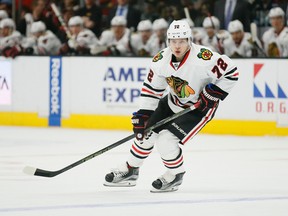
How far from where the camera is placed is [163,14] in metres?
12.6

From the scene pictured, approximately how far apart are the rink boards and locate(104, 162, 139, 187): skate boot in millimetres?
4141

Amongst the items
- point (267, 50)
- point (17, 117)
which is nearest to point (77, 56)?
point (17, 117)

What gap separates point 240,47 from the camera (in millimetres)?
11445

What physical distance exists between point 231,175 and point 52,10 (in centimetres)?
643

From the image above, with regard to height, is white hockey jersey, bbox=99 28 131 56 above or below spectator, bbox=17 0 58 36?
below

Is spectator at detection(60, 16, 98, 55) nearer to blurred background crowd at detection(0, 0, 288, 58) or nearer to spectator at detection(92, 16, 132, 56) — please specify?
blurred background crowd at detection(0, 0, 288, 58)

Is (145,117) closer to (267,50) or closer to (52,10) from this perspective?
(267,50)

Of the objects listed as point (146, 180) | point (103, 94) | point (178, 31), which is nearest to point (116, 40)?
point (103, 94)

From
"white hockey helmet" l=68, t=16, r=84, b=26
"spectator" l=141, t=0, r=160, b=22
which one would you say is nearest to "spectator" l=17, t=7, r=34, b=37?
"white hockey helmet" l=68, t=16, r=84, b=26

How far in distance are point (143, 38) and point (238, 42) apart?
4.11ft

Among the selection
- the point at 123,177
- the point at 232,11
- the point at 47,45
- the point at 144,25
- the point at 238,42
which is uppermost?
the point at 232,11

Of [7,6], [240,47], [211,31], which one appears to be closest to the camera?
[240,47]

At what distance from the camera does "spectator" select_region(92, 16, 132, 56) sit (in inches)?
475

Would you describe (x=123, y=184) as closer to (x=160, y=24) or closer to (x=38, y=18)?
(x=160, y=24)
